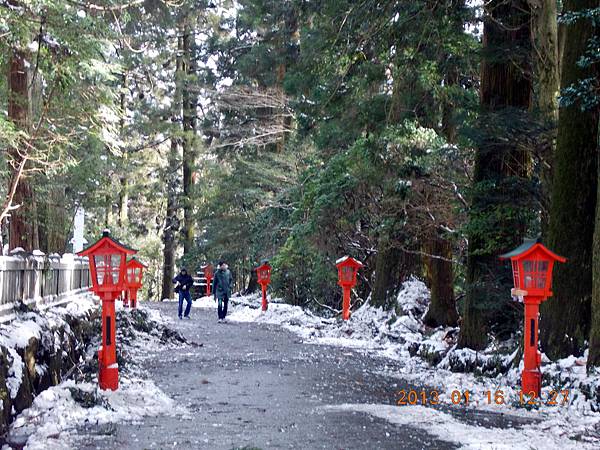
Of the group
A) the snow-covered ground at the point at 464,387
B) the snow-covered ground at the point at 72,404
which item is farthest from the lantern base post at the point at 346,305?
the snow-covered ground at the point at 72,404

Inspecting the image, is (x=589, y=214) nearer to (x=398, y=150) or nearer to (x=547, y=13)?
(x=547, y=13)

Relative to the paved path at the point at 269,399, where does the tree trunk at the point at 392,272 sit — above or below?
above

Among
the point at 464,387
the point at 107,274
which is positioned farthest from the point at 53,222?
the point at 464,387

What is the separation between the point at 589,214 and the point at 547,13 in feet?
10.8

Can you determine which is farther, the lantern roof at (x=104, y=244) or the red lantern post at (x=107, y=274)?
the lantern roof at (x=104, y=244)

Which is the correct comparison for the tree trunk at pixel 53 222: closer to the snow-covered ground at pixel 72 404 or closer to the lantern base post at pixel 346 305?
the lantern base post at pixel 346 305

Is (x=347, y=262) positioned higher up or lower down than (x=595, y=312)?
higher up

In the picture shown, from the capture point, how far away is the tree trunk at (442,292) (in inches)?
655

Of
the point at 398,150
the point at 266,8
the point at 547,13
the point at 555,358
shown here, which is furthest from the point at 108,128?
the point at 266,8

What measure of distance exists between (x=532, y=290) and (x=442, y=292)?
7.76m

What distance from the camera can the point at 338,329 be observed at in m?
19.1

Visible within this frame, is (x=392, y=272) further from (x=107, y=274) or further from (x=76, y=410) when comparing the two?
(x=76, y=410)
